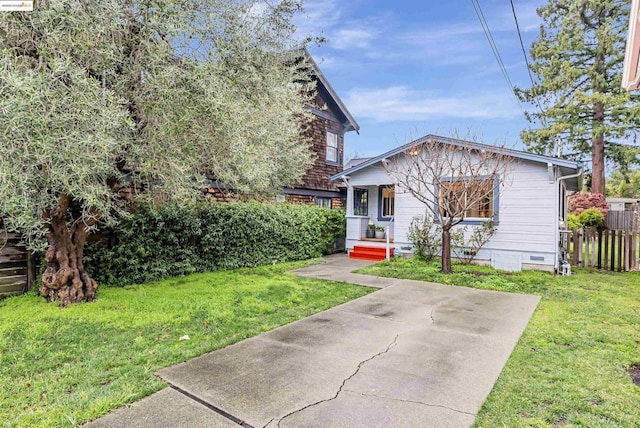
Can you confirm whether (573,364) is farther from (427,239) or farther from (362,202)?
(362,202)

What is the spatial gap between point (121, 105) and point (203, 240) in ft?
14.3

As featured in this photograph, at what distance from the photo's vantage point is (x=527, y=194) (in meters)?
9.81

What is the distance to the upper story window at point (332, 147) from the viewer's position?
1659 centimetres

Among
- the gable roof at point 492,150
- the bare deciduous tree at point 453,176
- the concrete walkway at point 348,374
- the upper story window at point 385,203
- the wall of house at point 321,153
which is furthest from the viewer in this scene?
the wall of house at point 321,153

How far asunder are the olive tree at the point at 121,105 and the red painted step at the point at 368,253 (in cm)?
625

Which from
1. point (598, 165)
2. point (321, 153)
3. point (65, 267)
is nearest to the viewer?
point (65, 267)

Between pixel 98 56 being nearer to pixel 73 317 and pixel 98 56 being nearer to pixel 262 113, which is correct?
pixel 262 113

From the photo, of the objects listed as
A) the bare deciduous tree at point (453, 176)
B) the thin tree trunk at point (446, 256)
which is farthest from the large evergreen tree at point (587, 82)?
the thin tree trunk at point (446, 256)

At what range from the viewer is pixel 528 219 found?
9789 millimetres

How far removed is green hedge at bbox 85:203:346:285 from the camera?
23.1 ft

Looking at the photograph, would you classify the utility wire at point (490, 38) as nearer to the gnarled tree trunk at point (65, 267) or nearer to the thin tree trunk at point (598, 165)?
the thin tree trunk at point (598, 165)

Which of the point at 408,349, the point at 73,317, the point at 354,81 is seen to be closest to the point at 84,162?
the point at 73,317

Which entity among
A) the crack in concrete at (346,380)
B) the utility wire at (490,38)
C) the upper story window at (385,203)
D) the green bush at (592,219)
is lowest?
the crack in concrete at (346,380)

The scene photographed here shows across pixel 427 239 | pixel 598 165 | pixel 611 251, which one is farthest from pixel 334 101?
pixel 598 165
